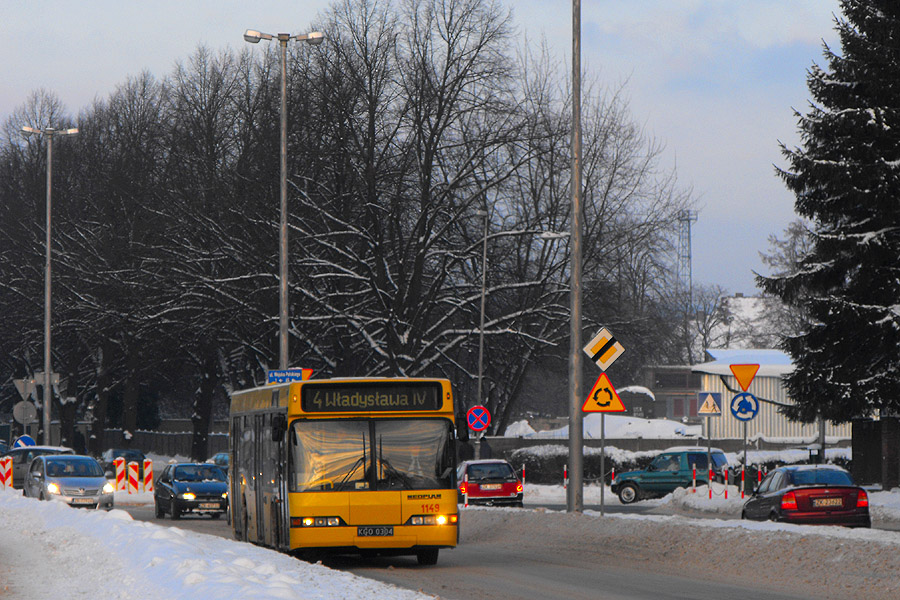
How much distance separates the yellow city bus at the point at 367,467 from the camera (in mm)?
16578

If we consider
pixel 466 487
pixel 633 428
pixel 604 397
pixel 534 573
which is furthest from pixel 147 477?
pixel 534 573

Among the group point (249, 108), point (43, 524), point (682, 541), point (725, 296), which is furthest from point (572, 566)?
point (725, 296)

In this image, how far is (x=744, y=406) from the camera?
2780 cm

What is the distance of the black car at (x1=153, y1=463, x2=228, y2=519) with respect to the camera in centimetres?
3266

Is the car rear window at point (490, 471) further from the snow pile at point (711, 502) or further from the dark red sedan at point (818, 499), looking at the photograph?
the dark red sedan at point (818, 499)

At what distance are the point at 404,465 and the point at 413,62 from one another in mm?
30267

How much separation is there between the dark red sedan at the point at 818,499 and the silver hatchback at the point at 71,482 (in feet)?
58.2

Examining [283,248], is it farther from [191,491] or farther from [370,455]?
[370,455]

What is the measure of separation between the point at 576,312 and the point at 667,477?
18.2 metres

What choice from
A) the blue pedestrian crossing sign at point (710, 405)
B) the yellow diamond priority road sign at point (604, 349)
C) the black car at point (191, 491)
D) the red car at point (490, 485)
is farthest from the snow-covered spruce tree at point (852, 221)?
the black car at point (191, 491)

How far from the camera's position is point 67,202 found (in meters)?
60.2

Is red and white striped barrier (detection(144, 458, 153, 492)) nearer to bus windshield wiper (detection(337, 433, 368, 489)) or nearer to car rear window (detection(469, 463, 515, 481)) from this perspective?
car rear window (detection(469, 463, 515, 481))

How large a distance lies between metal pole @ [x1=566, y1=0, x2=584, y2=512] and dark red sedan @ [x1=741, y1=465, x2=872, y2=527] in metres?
3.52

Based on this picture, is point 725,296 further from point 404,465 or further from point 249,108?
point 404,465
